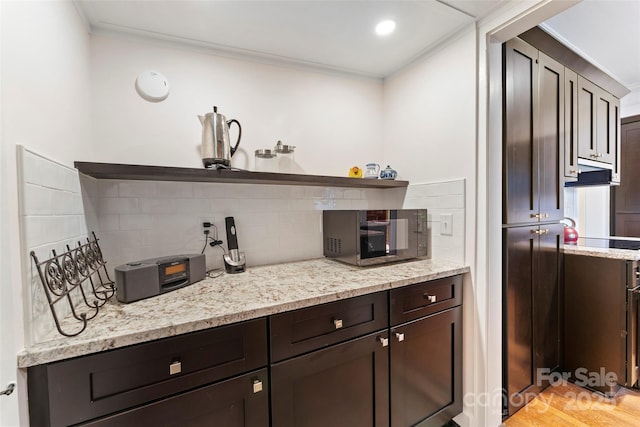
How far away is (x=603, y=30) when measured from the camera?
1733 millimetres

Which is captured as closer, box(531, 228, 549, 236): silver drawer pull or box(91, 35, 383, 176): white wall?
box(91, 35, 383, 176): white wall

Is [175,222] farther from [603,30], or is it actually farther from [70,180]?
[603,30]

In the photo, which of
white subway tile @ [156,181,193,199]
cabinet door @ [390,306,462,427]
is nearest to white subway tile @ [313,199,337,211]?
white subway tile @ [156,181,193,199]

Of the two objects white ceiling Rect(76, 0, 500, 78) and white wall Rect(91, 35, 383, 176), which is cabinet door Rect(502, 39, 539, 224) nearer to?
white ceiling Rect(76, 0, 500, 78)

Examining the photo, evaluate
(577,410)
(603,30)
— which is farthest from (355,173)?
(577,410)

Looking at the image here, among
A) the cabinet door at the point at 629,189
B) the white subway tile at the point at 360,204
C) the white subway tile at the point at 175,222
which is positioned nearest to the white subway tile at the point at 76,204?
the white subway tile at the point at 175,222

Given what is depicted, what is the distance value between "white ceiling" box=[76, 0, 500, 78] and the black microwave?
97cm

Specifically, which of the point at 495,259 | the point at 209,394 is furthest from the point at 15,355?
the point at 495,259

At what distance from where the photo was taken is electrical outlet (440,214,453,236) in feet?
5.02

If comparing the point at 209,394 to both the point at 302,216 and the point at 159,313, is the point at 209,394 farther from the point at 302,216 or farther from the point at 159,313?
the point at 302,216

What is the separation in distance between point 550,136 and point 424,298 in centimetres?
133

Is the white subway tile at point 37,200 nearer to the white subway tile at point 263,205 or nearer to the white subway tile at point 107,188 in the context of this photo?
the white subway tile at point 107,188

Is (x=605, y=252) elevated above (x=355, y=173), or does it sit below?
below

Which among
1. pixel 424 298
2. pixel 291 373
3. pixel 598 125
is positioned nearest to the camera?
pixel 291 373
